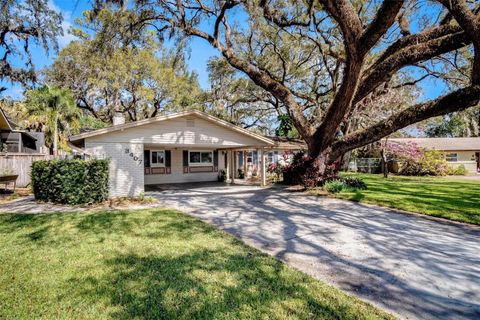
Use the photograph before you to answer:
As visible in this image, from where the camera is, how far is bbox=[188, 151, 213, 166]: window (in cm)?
1844

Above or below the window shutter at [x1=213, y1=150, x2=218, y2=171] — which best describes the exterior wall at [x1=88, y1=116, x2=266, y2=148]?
above

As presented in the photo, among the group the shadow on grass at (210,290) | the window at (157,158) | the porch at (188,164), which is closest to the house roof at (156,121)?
the porch at (188,164)

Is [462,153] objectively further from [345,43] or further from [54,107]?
[54,107]

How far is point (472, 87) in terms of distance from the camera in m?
8.07

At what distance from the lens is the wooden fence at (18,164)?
1511cm

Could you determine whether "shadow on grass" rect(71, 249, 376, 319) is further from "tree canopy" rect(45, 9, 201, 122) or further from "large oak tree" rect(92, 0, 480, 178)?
"tree canopy" rect(45, 9, 201, 122)

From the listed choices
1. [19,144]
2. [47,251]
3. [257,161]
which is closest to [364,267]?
[47,251]

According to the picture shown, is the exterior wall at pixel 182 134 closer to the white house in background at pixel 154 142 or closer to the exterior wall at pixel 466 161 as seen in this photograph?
the white house in background at pixel 154 142

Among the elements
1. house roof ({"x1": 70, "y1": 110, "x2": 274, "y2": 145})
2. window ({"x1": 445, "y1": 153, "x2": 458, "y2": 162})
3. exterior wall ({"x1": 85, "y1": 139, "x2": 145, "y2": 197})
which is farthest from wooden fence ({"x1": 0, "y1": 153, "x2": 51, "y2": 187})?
window ({"x1": 445, "y1": 153, "x2": 458, "y2": 162})

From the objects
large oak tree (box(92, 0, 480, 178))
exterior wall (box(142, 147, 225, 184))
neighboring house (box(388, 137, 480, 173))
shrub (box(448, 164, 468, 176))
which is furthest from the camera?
neighboring house (box(388, 137, 480, 173))

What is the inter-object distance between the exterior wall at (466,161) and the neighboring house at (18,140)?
3757 cm

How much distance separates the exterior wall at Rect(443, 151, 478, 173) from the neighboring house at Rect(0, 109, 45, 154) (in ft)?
123

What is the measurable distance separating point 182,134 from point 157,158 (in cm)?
525

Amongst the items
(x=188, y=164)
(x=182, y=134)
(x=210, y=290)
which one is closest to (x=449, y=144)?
(x=188, y=164)
